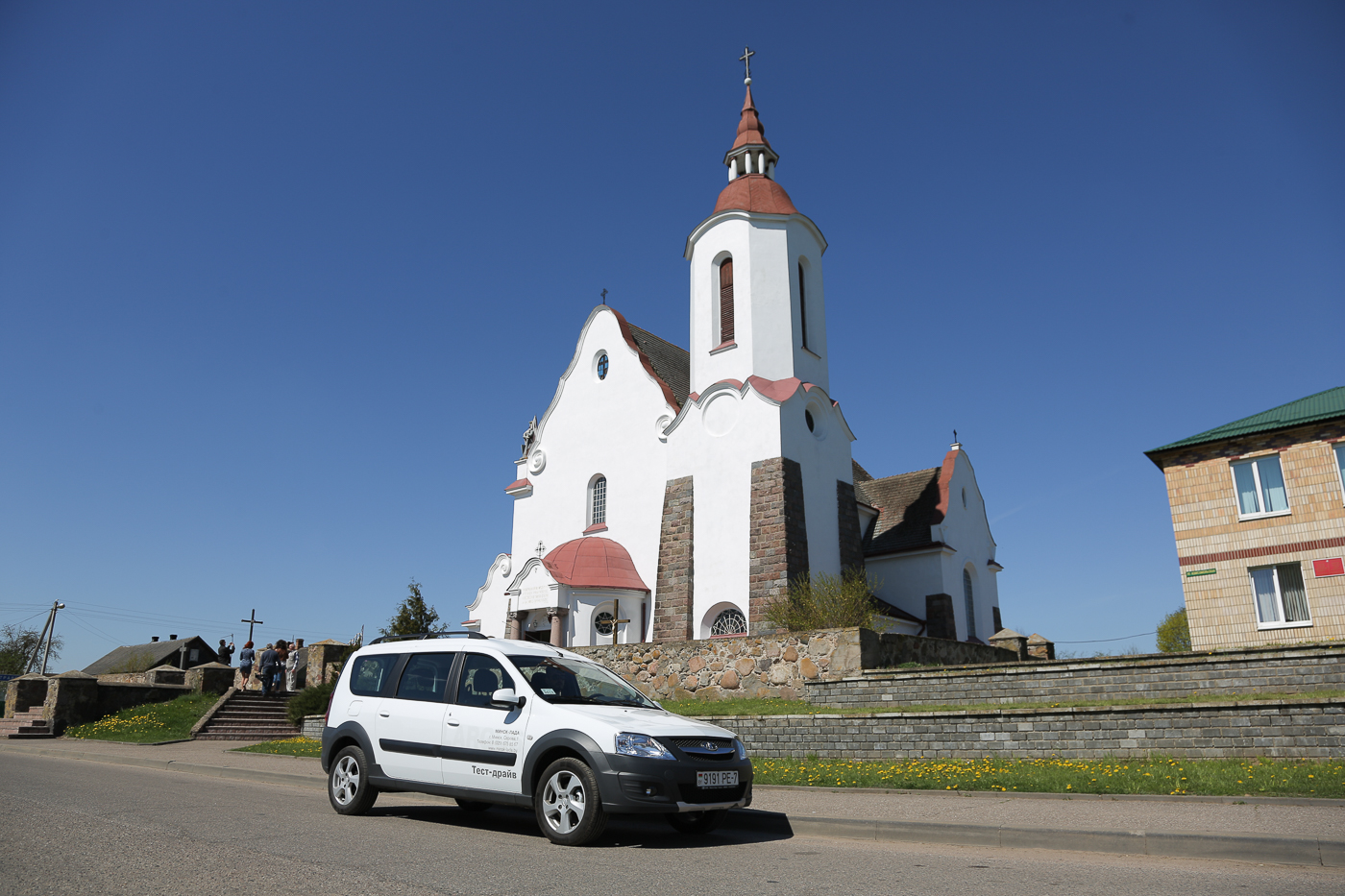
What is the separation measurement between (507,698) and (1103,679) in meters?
9.99

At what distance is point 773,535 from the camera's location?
939 inches

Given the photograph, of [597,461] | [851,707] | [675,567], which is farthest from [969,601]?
[851,707]

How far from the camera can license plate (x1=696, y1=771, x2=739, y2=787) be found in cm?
704

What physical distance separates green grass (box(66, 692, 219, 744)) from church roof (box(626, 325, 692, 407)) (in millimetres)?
17388

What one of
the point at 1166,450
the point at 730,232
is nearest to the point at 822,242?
the point at 730,232

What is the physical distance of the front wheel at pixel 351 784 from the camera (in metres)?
8.63

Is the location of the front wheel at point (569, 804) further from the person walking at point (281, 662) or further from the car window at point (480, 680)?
the person walking at point (281, 662)

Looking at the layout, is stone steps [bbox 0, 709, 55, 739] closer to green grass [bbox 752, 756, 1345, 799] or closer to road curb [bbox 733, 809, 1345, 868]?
green grass [bbox 752, 756, 1345, 799]

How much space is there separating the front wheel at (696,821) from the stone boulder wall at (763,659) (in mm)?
8301

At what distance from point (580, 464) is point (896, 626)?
40.5 ft

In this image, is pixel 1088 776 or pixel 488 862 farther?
pixel 1088 776

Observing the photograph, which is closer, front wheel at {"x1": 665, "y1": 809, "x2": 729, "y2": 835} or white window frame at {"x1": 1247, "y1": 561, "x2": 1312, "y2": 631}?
front wheel at {"x1": 665, "y1": 809, "x2": 729, "y2": 835}

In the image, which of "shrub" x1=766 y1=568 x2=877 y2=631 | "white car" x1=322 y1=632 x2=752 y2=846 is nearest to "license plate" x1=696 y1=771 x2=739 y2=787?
"white car" x1=322 y1=632 x2=752 y2=846

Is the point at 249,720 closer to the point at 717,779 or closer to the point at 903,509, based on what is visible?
the point at 717,779
